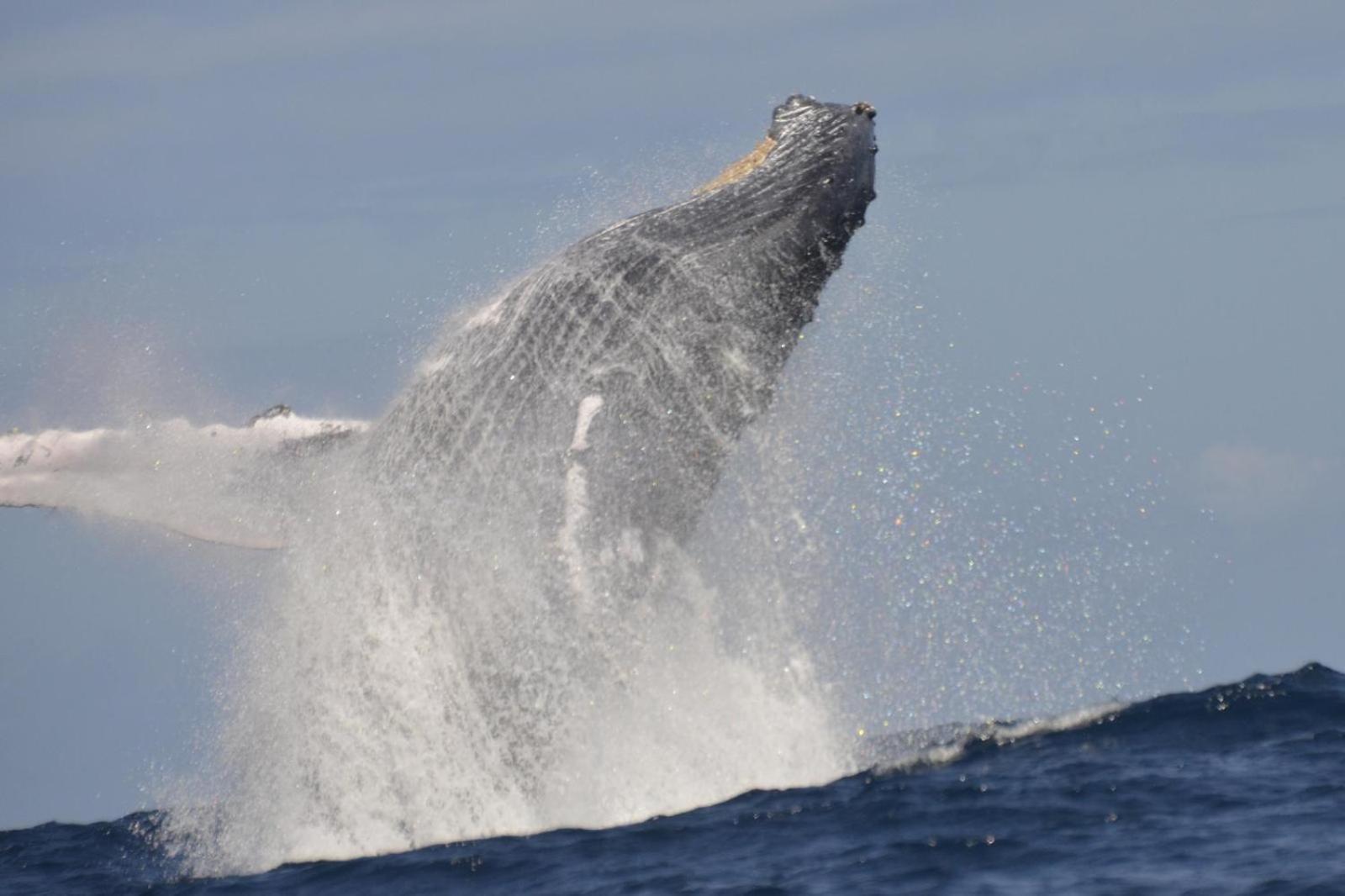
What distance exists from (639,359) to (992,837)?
415 centimetres

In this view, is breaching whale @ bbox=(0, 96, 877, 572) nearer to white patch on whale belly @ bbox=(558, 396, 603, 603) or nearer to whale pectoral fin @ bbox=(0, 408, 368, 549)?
white patch on whale belly @ bbox=(558, 396, 603, 603)

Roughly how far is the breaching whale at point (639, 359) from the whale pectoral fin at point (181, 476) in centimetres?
95

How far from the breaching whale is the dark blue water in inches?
88.5

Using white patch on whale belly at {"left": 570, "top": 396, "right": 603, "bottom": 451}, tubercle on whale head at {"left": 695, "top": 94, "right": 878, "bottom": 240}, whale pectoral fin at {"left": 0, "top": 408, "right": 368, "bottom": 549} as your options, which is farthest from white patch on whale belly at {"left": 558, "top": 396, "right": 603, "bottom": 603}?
whale pectoral fin at {"left": 0, "top": 408, "right": 368, "bottom": 549}

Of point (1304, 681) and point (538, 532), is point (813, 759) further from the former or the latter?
point (1304, 681)

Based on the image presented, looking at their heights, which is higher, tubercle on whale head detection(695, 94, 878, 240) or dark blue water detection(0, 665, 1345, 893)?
tubercle on whale head detection(695, 94, 878, 240)

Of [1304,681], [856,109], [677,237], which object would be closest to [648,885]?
[677,237]

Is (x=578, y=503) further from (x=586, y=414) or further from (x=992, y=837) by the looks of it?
(x=992, y=837)

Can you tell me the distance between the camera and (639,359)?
12.6m

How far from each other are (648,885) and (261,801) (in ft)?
14.0

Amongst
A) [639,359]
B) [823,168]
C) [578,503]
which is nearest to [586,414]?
[639,359]

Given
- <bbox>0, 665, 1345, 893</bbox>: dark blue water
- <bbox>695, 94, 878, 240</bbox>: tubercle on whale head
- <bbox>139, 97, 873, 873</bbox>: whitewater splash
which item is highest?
<bbox>695, 94, 878, 240</bbox>: tubercle on whale head

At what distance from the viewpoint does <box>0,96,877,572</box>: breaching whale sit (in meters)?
12.5

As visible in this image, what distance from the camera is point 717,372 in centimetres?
1283
